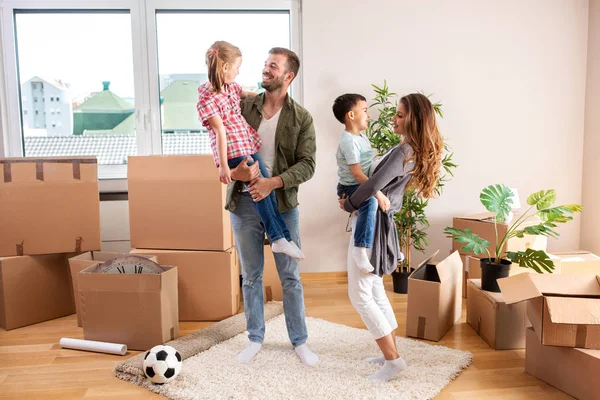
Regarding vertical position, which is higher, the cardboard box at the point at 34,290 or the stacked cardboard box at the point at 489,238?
the stacked cardboard box at the point at 489,238

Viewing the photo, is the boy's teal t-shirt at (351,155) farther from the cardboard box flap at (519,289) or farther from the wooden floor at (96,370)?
the wooden floor at (96,370)

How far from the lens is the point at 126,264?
8.21ft

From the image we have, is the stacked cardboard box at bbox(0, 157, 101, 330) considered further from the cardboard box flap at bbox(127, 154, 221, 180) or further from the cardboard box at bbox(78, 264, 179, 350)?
the cardboard box at bbox(78, 264, 179, 350)

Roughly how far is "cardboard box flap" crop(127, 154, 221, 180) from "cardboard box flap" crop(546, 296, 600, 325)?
1761 mm

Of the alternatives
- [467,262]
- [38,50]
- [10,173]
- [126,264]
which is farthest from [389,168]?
[38,50]

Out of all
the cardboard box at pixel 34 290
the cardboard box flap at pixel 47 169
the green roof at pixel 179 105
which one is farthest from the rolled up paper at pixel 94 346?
the green roof at pixel 179 105

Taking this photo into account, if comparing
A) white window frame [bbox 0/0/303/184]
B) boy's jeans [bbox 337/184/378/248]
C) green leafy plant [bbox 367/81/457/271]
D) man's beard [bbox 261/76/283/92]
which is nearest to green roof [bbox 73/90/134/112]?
white window frame [bbox 0/0/303/184]

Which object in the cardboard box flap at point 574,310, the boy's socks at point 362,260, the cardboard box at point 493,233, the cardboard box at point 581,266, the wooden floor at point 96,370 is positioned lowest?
the wooden floor at point 96,370

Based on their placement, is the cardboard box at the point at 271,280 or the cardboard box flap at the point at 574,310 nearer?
the cardboard box flap at the point at 574,310

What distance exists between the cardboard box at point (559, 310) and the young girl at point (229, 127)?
948 millimetres

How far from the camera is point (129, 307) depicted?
244cm

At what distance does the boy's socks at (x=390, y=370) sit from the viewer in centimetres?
205

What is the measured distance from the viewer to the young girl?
1972 mm

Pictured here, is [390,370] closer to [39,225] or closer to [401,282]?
[401,282]
